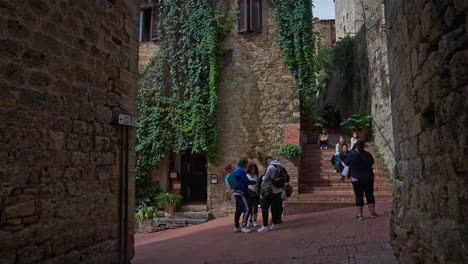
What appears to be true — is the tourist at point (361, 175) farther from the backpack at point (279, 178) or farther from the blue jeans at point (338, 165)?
the blue jeans at point (338, 165)

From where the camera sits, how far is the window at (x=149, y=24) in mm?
15932

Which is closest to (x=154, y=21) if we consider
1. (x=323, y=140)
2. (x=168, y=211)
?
(x=168, y=211)

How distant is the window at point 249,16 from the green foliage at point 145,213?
300 inches

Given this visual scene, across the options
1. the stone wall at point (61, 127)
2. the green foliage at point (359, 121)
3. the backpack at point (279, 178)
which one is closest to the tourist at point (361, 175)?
the backpack at point (279, 178)

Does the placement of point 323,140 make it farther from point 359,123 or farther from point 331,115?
point 331,115

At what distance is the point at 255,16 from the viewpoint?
15.1 meters

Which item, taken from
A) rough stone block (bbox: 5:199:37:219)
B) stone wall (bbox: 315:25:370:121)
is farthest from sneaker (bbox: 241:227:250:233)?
stone wall (bbox: 315:25:370:121)

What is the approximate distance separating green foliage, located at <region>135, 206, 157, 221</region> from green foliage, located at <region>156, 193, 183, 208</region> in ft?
1.13

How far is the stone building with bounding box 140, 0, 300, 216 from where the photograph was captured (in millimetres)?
14249

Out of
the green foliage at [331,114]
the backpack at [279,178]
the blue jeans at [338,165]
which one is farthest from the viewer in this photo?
the green foliage at [331,114]

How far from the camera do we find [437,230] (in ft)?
9.05

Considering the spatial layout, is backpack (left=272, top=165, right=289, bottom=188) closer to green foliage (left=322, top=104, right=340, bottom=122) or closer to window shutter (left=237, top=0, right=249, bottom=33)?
window shutter (left=237, top=0, right=249, bottom=33)

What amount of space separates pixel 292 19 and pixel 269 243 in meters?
10.4

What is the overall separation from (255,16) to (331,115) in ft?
22.8
